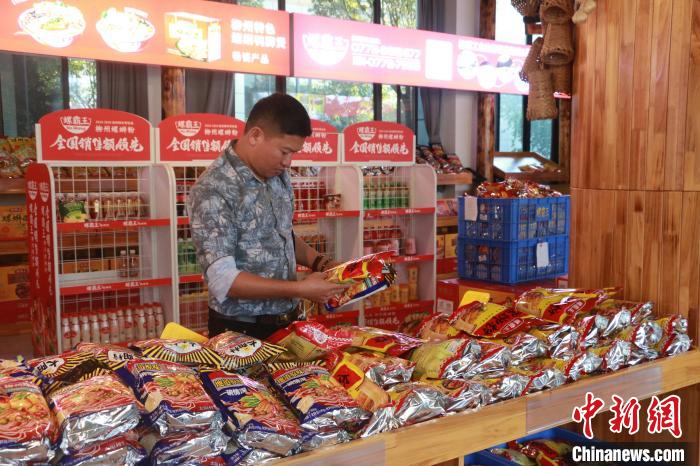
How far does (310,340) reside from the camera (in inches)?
70.6

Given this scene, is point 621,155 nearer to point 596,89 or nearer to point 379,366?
point 596,89

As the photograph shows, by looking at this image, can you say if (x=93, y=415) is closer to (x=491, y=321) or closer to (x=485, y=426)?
(x=485, y=426)

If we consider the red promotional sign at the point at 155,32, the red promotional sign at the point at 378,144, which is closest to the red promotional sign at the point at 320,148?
the red promotional sign at the point at 378,144

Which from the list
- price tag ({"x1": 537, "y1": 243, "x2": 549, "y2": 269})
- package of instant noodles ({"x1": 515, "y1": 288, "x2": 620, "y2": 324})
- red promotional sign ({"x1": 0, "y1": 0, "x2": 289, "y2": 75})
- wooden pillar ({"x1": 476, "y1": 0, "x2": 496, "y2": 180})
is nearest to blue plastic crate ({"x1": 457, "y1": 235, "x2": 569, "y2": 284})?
price tag ({"x1": 537, "y1": 243, "x2": 549, "y2": 269})

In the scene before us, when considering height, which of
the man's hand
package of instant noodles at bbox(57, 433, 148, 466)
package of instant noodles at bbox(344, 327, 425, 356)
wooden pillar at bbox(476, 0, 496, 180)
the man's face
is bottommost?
package of instant noodles at bbox(57, 433, 148, 466)

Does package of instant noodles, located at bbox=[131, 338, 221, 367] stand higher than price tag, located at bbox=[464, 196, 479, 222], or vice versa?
price tag, located at bbox=[464, 196, 479, 222]

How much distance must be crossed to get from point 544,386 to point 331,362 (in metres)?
0.58

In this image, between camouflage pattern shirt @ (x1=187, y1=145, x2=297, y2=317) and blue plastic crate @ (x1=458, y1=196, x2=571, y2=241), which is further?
blue plastic crate @ (x1=458, y1=196, x2=571, y2=241)

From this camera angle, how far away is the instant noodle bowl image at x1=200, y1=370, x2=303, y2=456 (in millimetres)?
1314

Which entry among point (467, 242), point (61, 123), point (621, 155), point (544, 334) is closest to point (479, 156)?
point (467, 242)

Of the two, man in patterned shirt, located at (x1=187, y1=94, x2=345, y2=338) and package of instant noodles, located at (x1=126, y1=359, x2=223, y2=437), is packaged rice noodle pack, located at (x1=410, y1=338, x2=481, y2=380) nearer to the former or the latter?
man in patterned shirt, located at (x1=187, y1=94, x2=345, y2=338)

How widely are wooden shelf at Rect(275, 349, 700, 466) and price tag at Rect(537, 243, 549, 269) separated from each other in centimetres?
230

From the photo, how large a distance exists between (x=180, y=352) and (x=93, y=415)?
416 mm

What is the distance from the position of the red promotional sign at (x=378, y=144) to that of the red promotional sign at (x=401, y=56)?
1.93 m
